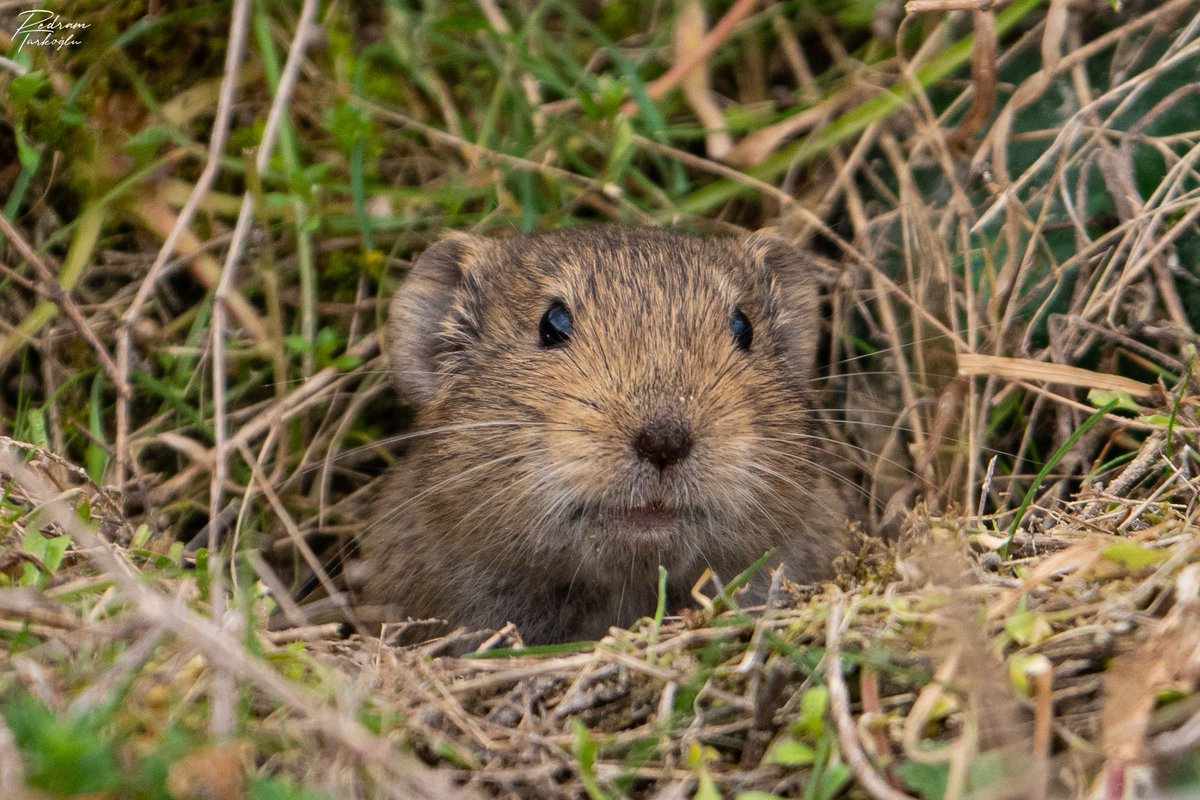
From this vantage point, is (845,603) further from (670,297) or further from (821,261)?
(821,261)

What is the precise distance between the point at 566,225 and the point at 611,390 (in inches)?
78.9

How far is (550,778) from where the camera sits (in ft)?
10.6

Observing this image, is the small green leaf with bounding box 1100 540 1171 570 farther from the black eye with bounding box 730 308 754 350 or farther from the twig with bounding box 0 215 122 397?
the twig with bounding box 0 215 122 397

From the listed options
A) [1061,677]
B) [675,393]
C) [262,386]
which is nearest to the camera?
[1061,677]

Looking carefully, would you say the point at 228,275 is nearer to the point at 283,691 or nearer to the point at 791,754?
the point at 283,691

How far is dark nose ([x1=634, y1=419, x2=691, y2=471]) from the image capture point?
4004mm

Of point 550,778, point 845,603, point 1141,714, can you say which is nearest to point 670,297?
point 845,603

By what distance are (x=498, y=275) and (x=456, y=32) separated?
2154 mm

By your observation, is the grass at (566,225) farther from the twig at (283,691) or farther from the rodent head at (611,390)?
the rodent head at (611,390)

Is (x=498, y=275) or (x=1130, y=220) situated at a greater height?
(x=1130, y=220)

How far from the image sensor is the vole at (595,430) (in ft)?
13.7

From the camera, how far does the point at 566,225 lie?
6.09m

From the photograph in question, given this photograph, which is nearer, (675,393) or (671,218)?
(675,393)

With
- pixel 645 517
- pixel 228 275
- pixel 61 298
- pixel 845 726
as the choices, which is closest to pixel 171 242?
pixel 228 275
